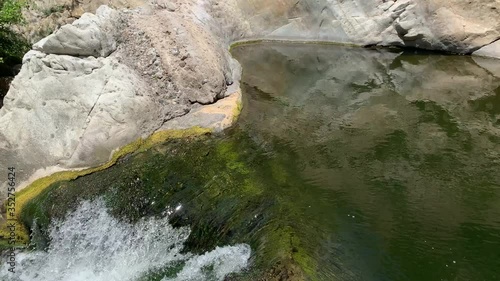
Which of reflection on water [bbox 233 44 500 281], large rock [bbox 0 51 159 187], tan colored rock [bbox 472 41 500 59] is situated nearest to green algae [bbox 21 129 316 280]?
reflection on water [bbox 233 44 500 281]

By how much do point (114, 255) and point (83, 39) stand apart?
5.50 metres

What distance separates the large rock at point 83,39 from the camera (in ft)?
35.6

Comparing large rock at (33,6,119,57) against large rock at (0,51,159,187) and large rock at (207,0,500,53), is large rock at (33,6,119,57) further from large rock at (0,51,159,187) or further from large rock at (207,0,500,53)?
large rock at (207,0,500,53)

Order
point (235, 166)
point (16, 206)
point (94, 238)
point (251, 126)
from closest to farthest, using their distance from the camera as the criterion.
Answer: point (94, 238)
point (16, 206)
point (235, 166)
point (251, 126)

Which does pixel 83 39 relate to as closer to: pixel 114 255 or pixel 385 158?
pixel 114 255

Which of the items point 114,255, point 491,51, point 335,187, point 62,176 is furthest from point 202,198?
point 491,51

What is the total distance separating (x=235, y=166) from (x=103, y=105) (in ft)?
11.1

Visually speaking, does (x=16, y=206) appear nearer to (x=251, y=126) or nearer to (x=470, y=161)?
(x=251, y=126)

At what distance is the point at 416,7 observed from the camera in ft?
60.9

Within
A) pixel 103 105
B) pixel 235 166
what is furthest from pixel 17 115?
pixel 235 166

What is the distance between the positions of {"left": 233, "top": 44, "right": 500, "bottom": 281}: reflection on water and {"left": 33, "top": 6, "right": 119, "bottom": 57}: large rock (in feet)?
13.0

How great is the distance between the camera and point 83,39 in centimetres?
1105

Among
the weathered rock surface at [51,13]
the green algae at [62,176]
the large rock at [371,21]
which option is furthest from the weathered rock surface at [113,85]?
the weathered rock surface at [51,13]

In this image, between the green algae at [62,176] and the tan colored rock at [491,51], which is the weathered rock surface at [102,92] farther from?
the tan colored rock at [491,51]
